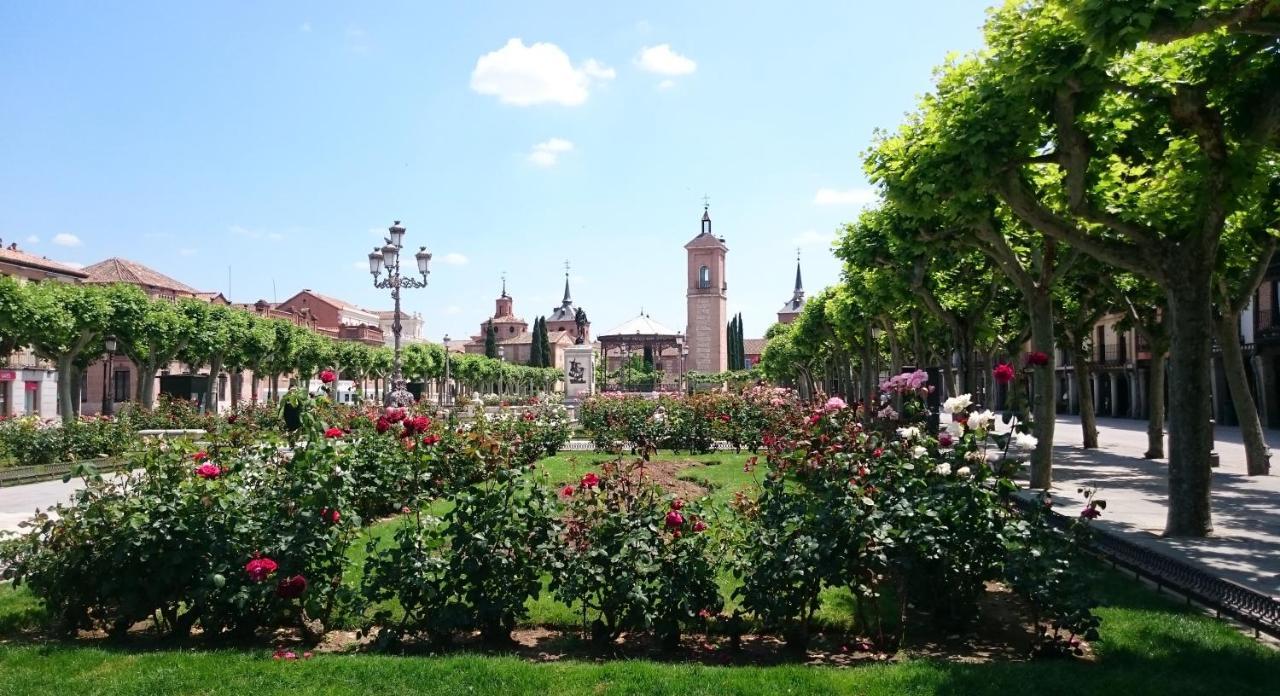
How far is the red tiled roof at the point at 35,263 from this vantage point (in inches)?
1637

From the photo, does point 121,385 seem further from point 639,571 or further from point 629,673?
point 629,673

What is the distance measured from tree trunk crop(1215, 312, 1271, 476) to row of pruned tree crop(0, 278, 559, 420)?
894 inches

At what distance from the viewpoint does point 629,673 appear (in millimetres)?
4539

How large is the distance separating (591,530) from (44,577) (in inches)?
128

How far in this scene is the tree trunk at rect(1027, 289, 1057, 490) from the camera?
11477mm

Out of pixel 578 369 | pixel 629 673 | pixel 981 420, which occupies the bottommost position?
pixel 629 673

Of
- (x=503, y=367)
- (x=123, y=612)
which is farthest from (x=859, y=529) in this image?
(x=503, y=367)

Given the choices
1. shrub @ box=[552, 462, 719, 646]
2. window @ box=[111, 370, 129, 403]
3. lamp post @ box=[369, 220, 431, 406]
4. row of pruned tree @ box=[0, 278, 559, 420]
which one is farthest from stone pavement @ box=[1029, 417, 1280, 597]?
window @ box=[111, 370, 129, 403]

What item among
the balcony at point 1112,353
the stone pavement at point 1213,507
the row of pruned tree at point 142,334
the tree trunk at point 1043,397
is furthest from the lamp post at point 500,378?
the tree trunk at point 1043,397

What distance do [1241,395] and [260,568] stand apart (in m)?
14.5

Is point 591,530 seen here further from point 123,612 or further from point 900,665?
point 123,612

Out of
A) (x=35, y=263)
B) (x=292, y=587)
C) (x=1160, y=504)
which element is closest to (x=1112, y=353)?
(x=1160, y=504)

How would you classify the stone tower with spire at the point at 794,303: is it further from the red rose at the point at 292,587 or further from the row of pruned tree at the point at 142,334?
the red rose at the point at 292,587

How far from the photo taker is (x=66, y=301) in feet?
84.5
